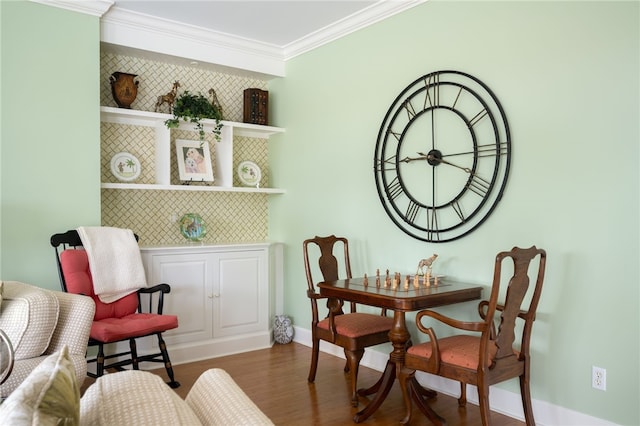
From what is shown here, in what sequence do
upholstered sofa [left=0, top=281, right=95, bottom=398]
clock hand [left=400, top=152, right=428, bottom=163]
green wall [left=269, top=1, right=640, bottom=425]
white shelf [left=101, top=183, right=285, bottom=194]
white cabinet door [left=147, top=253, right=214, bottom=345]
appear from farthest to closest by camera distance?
1. white cabinet door [left=147, top=253, right=214, bottom=345]
2. white shelf [left=101, top=183, right=285, bottom=194]
3. clock hand [left=400, top=152, right=428, bottom=163]
4. green wall [left=269, top=1, right=640, bottom=425]
5. upholstered sofa [left=0, top=281, right=95, bottom=398]

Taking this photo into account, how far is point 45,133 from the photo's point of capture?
357 cm

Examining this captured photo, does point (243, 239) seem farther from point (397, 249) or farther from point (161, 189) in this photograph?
point (397, 249)

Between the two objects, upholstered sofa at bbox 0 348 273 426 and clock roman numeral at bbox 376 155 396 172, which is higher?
clock roman numeral at bbox 376 155 396 172

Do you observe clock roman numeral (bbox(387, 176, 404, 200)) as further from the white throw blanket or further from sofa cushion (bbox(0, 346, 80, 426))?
sofa cushion (bbox(0, 346, 80, 426))

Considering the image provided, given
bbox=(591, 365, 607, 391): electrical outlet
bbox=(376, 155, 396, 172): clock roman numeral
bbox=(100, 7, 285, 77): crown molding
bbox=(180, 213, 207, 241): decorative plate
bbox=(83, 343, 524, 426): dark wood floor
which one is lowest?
bbox=(83, 343, 524, 426): dark wood floor

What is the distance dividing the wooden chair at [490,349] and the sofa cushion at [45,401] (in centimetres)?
183

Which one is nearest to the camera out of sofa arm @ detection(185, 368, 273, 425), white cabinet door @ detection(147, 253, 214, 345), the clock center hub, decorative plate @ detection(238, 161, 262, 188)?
sofa arm @ detection(185, 368, 273, 425)

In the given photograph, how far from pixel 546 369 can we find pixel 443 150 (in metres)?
1.48

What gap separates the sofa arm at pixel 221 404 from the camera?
1290 mm

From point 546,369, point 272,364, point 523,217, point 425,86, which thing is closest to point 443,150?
point 425,86

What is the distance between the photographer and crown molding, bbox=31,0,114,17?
3590 millimetres

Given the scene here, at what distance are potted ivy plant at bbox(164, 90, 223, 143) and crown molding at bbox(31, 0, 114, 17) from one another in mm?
905

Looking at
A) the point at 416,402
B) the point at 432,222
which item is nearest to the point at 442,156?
the point at 432,222

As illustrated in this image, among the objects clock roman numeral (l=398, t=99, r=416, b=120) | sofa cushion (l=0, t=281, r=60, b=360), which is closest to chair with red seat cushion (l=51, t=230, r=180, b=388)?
sofa cushion (l=0, t=281, r=60, b=360)
